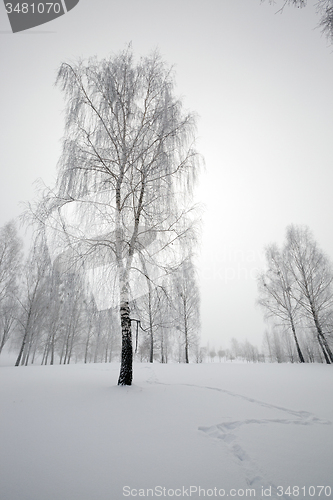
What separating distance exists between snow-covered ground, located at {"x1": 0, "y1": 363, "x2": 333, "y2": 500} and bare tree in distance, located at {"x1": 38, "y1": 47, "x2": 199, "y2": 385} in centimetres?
187

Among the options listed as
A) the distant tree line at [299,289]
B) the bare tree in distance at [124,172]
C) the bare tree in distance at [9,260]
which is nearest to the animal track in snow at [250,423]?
the bare tree in distance at [124,172]

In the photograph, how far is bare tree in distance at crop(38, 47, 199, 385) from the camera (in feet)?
15.4

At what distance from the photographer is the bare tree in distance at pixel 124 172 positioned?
15.4 ft

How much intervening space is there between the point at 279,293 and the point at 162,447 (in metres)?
14.7

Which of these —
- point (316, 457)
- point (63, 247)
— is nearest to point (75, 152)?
point (63, 247)

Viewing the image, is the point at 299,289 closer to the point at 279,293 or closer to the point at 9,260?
the point at 279,293

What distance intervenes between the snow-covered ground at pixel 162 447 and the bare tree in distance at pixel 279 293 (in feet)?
36.3

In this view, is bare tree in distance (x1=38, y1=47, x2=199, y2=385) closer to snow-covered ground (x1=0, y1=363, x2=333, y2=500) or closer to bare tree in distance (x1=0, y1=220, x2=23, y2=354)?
snow-covered ground (x1=0, y1=363, x2=333, y2=500)

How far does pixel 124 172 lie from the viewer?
5.00m

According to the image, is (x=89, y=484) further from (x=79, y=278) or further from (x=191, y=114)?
(x=191, y=114)

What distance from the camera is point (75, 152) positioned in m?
4.89

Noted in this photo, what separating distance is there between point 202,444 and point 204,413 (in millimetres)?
935

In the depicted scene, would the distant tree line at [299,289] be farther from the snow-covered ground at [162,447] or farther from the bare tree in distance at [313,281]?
the snow-covered ground at [162,447]

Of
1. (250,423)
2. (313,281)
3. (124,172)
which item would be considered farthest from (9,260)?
(313,281)
